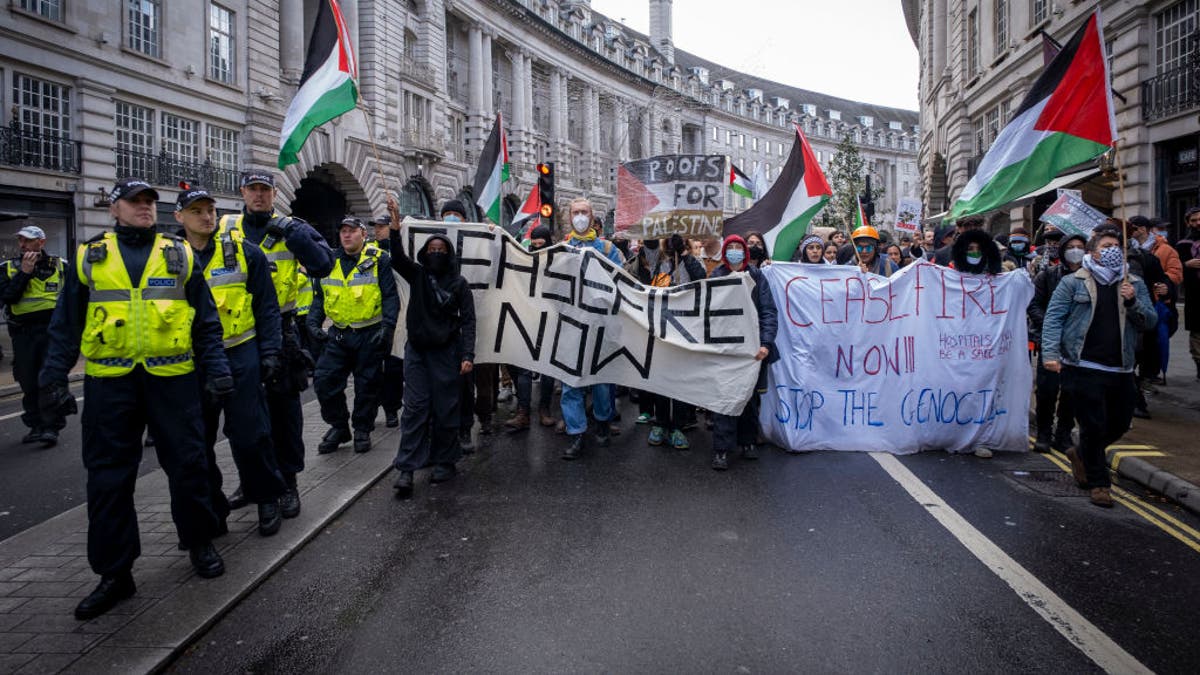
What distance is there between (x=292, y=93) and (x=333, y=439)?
80.8 feet

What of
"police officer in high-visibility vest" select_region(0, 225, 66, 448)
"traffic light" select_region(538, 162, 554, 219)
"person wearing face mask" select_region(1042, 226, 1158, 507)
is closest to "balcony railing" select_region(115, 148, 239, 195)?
"traffic light" select_region(538, 162, 554, 219)

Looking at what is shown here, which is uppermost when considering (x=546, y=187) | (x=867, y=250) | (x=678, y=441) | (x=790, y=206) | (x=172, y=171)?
(x=172, y=171)

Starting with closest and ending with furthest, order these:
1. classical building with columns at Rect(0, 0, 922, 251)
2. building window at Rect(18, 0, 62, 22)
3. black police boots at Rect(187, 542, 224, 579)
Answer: black police boots at Rect(187, 542, 224, 579) → building window at Rect(18, 0, 62, 22) → classical building with columns at Rect(0, 0, 922, 251)

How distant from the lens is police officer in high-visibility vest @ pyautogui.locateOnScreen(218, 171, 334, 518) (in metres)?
4.90

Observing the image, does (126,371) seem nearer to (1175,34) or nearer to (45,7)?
(45,7)

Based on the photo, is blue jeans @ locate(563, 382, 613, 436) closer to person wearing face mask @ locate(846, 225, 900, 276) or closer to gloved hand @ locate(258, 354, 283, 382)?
gloved hand @ locate(258, 354, 283, 382)

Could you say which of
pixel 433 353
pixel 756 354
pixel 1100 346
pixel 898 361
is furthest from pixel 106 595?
pixel 1100 346

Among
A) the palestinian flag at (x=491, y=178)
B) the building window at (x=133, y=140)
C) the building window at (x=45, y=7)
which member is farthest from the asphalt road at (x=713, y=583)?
the building window at (x=133, y=140)

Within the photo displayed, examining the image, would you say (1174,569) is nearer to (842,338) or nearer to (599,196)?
(842,338)

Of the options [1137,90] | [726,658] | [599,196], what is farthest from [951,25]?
[726,658]

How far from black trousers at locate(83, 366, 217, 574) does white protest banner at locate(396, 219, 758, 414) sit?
3042 mm

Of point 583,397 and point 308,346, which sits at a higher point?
point 308,346

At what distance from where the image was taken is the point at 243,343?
178 inches

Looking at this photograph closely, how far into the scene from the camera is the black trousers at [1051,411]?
6949 mm
